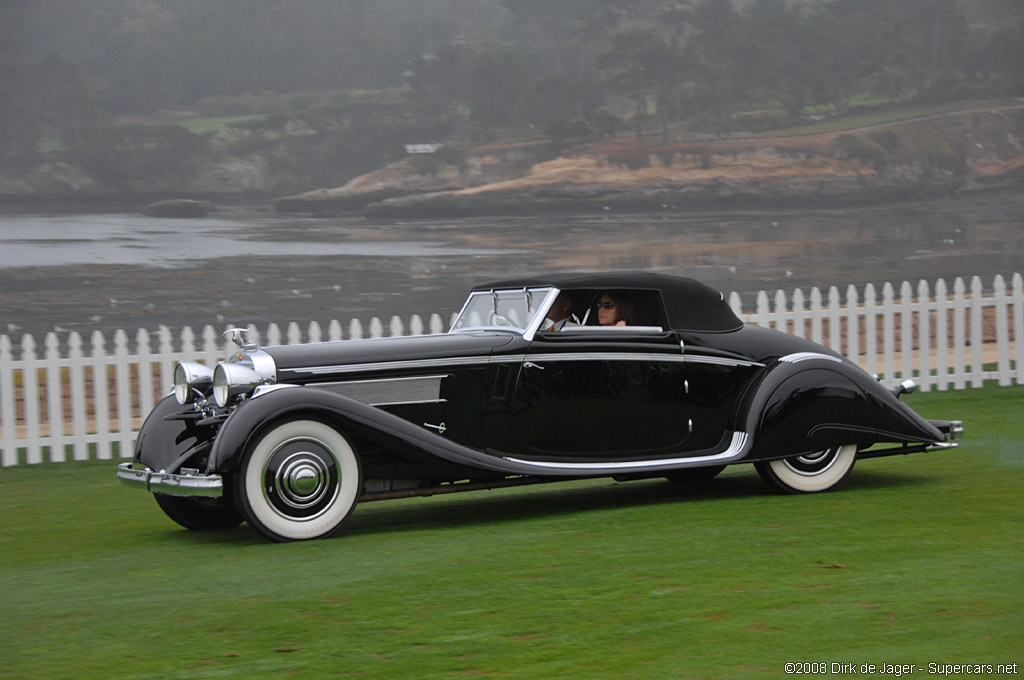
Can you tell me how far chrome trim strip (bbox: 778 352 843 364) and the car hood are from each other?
175cm

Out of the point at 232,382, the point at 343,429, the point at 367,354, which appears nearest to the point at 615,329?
the point at 367,354

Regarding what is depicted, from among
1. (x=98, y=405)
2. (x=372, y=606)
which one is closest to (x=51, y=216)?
(x=98, y=405)

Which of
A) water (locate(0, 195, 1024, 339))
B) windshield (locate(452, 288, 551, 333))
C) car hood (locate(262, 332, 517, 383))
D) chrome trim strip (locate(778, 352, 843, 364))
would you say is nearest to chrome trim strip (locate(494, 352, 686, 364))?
car hood (locate(262, 332, 517, 383))

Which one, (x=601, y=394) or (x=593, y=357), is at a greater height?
(x=593, y=357)

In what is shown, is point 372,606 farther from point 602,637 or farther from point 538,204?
point 538,204

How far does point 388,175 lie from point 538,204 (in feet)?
12.6

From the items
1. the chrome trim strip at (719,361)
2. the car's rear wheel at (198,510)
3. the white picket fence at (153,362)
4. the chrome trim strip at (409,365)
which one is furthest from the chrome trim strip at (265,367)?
the white picket fence at (153,362)

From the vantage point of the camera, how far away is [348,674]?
11.2 ft

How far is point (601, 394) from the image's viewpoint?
250 inches

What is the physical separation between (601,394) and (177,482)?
237 centimetres

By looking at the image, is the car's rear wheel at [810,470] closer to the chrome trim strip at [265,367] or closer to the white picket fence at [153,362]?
the chrome trim strip at [265,367]

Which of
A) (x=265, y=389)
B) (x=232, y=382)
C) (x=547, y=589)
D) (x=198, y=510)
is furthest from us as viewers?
(x=198, y=510)

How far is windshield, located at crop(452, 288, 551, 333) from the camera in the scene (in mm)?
6574

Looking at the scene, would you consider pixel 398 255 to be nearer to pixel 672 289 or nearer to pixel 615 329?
pixel 672 289
